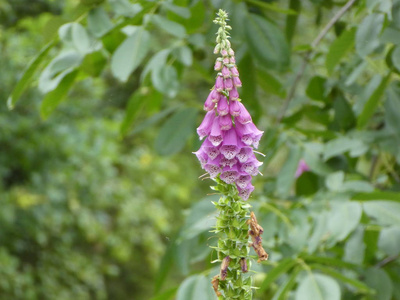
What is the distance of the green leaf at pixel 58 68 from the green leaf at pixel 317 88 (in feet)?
3.32

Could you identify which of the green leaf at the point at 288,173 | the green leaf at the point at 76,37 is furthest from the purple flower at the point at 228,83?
the green leaf at the point at 288,173

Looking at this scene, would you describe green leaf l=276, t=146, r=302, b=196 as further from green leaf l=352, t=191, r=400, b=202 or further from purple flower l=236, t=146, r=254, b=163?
purple flower l=236, t=146, r=254, b=163

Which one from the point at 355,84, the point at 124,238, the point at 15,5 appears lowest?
the point at 355,84

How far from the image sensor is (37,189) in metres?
5.85

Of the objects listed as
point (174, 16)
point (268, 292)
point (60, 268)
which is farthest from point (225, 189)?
point (60, 268)

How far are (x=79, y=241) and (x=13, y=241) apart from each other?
164cm

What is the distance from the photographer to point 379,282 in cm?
215

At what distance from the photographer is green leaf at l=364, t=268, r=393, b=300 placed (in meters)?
2.12

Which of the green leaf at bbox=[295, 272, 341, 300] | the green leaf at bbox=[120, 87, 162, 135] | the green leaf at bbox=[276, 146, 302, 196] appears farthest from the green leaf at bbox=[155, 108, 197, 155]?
the green leaf at bbox=[295, 272, 341, 300]

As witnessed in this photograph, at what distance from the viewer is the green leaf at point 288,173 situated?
89.6 inches

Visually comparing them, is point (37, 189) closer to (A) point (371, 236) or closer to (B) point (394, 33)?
(A) point (371, 236)

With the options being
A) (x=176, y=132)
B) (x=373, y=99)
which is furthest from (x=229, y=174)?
(x=176, y=132)

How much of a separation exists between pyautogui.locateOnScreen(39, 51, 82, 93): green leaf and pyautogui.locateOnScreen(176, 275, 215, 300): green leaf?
77 centimetres

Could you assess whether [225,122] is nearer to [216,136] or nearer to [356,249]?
[216,136]
